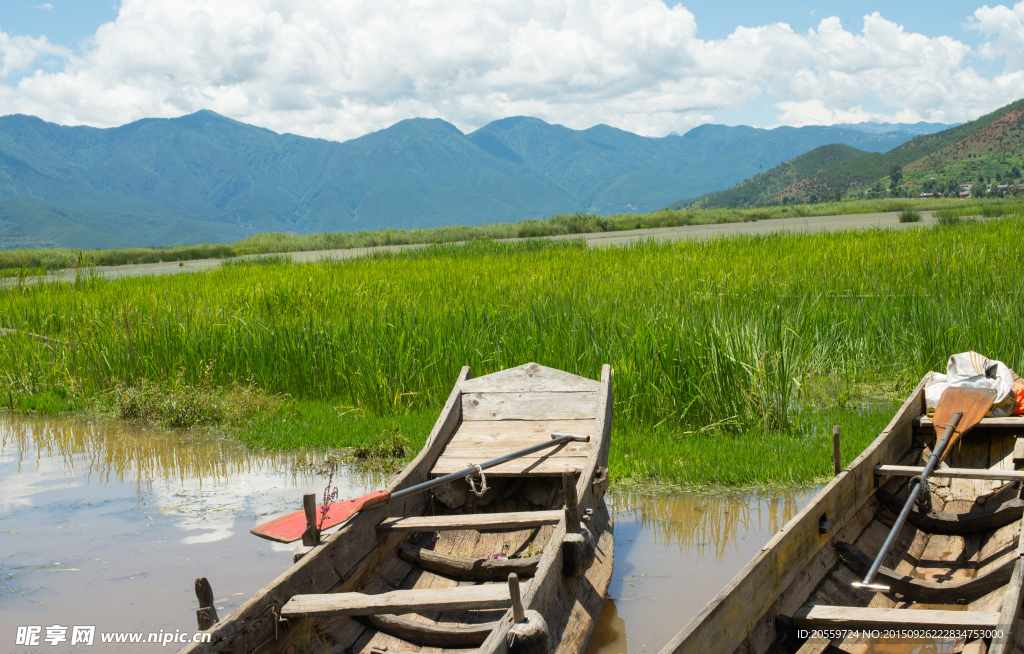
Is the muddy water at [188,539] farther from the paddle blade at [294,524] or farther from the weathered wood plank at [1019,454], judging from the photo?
the weathered wood plank at [1019,454]

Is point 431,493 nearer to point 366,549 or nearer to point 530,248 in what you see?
point 366,549

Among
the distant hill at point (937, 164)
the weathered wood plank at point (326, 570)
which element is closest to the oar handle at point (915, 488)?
the weathered wood plank at point (326, 570)

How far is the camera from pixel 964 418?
4.42 meters

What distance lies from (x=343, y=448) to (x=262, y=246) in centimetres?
3012

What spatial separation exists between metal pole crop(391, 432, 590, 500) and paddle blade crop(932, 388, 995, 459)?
2.21 m

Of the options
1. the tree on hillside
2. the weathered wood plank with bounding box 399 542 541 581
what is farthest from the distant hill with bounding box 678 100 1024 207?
the weathered wood plank with bounding box 399 542 541 581

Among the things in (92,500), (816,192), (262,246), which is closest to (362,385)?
(92,500)

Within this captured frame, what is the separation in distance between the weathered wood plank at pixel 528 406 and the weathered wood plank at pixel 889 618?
2.33 metres

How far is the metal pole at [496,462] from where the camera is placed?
3.62 metres

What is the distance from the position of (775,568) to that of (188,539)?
11.7 ft

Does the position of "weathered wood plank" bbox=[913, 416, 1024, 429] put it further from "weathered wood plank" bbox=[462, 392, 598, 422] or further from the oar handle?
"weathered wood plank" bbox=[462, 392, 598, 422]

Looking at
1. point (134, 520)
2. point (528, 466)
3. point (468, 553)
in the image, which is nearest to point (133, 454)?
point (134, 520)

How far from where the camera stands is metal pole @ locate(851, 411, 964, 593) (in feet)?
9.77

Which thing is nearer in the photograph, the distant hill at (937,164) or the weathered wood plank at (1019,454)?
the weathered wood plank at (1019,454)
